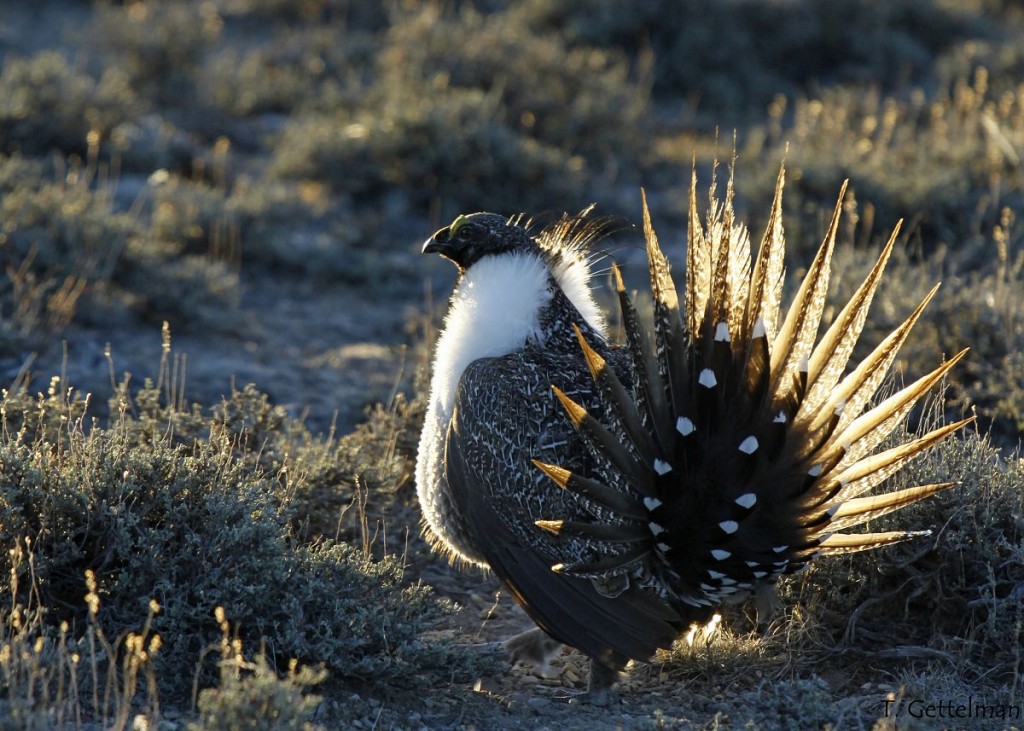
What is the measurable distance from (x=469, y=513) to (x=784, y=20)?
8.56 m

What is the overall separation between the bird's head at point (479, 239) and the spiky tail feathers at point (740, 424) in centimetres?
77

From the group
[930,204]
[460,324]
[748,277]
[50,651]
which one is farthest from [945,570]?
[930,204]

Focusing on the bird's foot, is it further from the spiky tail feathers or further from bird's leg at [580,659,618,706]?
the spiky tail feathers

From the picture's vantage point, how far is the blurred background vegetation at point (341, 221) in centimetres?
323

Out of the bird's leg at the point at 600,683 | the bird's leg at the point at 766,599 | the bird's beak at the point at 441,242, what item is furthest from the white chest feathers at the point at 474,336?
the bird's leg at the point at 766,599

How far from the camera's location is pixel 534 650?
355 centimetres

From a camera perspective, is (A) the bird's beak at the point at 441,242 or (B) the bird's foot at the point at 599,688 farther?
(A) the bird's beak at the point at 441,242

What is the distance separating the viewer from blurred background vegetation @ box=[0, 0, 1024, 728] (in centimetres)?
323
